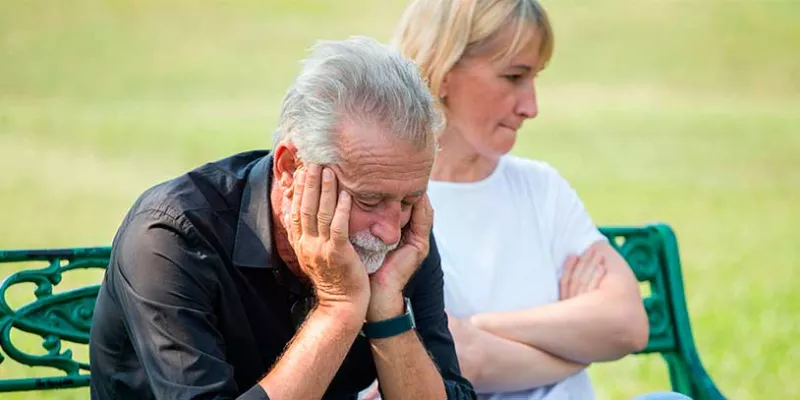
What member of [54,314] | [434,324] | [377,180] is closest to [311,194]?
[377,180]

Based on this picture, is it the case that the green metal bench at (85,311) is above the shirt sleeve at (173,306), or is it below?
below

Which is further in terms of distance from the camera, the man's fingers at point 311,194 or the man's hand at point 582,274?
the man's hand at point 582,274

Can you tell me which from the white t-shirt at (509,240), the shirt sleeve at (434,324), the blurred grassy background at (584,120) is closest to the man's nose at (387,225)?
the shirt sleeve at (434,324)

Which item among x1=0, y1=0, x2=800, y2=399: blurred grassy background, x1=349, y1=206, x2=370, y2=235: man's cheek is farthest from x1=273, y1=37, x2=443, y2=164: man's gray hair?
x1=0, y1=0, x2=800, y2=399: blurred grassy background

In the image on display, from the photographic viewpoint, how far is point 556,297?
174 inches

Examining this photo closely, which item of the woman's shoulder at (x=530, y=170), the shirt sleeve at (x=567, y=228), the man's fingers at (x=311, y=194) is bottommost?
the shirt sleeve at (x=567, y=228)

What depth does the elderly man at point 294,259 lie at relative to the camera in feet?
10.6

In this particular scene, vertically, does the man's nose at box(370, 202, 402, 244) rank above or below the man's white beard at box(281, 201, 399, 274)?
above

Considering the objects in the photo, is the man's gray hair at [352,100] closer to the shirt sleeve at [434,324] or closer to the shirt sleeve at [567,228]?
the shirt sleeve at [434,324]

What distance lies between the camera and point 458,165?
4.51 meters

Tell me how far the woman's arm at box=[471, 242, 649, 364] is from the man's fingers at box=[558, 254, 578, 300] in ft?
0.33

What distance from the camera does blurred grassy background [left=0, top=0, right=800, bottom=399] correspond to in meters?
10.1

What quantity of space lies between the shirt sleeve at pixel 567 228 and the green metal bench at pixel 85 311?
0.41m

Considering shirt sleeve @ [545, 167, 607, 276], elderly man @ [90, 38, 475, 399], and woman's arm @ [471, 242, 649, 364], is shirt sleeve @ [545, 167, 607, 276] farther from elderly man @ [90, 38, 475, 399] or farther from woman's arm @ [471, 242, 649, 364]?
elderly man @ [90, 38, 475, 399]
